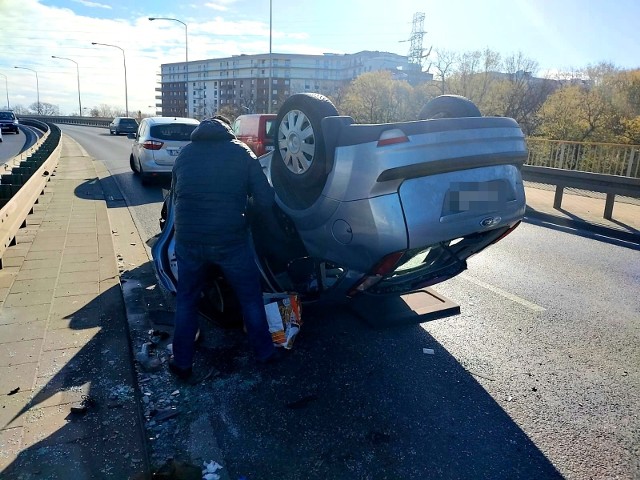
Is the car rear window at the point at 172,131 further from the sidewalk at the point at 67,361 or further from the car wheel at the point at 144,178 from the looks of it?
the sidewalk at the point at 67,361

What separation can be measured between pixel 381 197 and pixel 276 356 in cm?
143

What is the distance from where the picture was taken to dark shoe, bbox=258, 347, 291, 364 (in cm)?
347

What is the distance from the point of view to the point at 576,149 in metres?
13.4

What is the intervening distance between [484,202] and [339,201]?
0.98 meters

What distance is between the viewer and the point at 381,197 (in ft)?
9.64

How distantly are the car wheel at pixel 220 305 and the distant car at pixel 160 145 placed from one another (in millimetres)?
8570

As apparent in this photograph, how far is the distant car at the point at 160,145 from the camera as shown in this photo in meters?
12.0

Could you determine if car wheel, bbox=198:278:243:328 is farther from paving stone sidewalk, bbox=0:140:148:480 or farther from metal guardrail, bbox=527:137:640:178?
metal guardrail, bbox=527:137:640:178

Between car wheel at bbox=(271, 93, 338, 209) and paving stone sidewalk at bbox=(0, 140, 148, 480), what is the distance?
67.7 inches

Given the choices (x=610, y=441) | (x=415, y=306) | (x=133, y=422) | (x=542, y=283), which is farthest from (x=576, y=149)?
(x=133, y=422)

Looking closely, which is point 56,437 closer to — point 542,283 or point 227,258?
point 227,258

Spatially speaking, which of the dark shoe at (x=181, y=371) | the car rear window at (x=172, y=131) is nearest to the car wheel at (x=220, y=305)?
the dark shoe at (x=181, y=371)

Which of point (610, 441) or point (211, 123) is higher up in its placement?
point (211, 123)

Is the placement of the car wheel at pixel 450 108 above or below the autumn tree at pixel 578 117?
below
